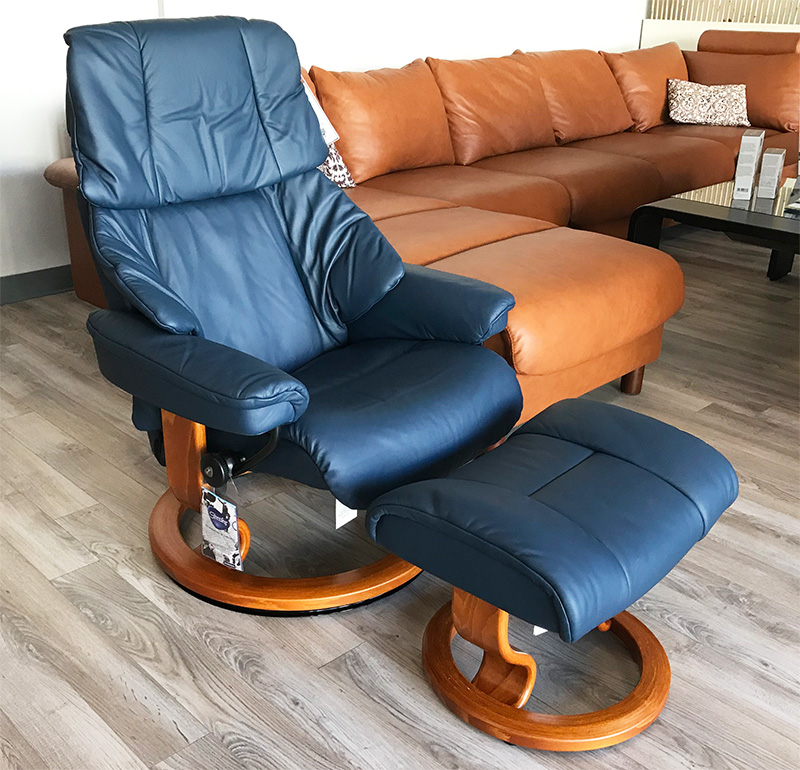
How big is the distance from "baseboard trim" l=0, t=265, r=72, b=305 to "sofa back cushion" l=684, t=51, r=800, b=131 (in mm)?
3467

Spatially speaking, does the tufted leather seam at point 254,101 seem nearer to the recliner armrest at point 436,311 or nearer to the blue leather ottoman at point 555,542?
the recliner armrest at point 436,311

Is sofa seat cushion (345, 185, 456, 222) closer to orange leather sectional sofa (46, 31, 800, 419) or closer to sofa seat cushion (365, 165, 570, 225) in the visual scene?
orange leather sectional sofa (46, 31, 800, 419)

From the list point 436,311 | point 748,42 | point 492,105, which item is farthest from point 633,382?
point 748,42

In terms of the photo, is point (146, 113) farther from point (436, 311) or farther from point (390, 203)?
point (390, 203)

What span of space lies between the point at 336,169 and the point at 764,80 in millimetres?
2692

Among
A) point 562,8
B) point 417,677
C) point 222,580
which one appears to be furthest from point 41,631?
point 562,8

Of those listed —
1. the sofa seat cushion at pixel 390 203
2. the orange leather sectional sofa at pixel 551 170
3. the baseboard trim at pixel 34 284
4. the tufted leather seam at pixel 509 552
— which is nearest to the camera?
the tufted leather seam at pixel 509 552

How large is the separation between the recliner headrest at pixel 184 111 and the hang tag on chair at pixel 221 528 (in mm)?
631

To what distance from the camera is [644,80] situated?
15.1 feet

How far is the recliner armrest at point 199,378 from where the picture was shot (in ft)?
4.86

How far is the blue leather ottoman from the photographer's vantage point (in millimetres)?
1306

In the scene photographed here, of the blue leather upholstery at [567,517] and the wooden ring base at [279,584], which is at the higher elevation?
the blue leather upholstery at [567,517]

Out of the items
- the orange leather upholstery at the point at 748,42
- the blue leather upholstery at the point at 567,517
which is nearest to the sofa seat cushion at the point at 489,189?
the blue leather upholstery at the point at 567,517

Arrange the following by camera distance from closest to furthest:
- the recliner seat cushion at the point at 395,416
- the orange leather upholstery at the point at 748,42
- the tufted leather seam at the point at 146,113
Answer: the recliner seat cushion at the point at 395,416
the tufted leather seam at the point at 146,113
the orange leather upholstery at the point at 748,42
